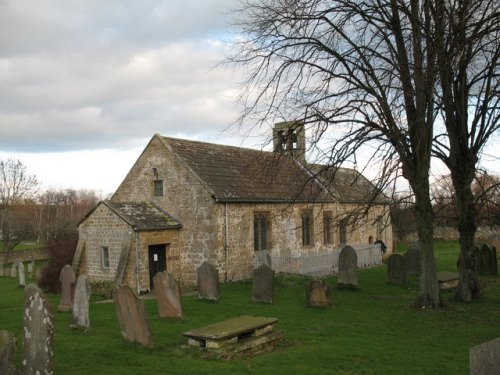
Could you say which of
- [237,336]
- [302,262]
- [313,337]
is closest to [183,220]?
[302,262]

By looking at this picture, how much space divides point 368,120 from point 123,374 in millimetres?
9462

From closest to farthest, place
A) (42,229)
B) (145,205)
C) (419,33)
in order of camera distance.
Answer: (419,33) → (145,205) → (42,229)

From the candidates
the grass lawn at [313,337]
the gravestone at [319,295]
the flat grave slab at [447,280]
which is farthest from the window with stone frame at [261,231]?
the gravestone at [319,295]

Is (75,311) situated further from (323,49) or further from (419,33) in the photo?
(419,33)

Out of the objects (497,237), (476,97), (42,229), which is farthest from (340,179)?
(42,229)

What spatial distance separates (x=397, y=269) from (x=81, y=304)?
13.6 meters

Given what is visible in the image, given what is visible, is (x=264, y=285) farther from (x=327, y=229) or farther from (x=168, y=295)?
(x=327, y=229)

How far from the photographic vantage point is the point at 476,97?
625 inches

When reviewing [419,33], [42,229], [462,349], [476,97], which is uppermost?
[419,33]

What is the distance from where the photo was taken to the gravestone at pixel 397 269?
822 inches

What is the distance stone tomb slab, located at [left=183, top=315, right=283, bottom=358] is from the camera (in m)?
9.59

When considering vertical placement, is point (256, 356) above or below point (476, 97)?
below

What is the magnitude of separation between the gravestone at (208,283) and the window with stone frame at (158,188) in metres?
7.77

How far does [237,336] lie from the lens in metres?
9.96
